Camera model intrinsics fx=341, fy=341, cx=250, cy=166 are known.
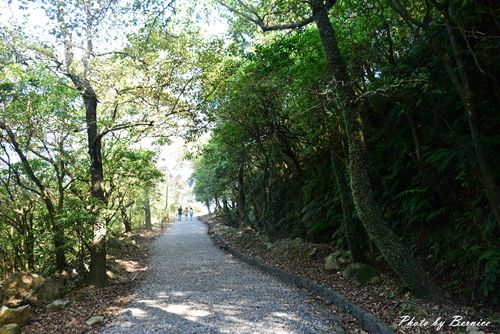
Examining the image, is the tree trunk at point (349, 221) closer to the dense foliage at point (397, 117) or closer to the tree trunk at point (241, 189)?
the dense foliage at point (397, 117)

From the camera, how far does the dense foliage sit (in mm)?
4961

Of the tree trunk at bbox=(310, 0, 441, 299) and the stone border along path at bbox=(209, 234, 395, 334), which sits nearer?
the stone border along path at bbox=(209, 234, 395, 334)

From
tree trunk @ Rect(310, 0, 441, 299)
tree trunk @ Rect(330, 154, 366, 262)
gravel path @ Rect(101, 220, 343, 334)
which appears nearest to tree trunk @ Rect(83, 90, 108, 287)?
gravel path @ Rect(101, 220, 343, 334)

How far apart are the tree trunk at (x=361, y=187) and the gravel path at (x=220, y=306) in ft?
4.45

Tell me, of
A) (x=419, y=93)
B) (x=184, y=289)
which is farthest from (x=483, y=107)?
(x=184, y=289)

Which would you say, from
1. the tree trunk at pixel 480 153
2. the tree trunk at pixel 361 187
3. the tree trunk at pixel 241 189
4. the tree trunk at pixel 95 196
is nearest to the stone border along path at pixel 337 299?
the tree trunk at pixel 361 187

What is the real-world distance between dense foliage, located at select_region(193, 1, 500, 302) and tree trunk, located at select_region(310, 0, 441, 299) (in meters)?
0.07

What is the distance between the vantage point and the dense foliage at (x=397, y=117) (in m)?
4.96

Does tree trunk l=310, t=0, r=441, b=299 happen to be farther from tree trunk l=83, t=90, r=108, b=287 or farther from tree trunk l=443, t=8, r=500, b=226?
tree trunk l=83, t=90, r=108, b=287

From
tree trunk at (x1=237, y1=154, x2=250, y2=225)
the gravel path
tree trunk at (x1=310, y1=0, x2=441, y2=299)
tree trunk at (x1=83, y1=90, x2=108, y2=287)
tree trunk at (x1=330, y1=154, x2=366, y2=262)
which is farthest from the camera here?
tree trunk at (x1=237, y1=154, x2=250, y2=225)

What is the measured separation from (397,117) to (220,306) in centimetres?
529

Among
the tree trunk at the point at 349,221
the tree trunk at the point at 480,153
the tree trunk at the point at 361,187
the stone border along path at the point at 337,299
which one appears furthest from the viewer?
the tree trunk at the point at 349,221

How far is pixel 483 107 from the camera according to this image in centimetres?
528

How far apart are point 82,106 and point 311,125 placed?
21.2ft
